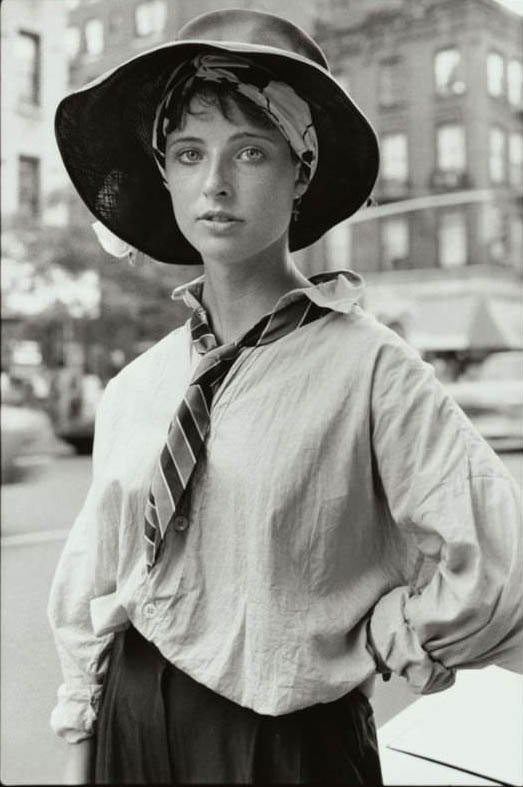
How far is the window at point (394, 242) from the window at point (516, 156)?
249cm

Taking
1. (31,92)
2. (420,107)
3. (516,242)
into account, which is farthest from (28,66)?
(516,242)

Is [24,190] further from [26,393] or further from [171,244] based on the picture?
[171,244]

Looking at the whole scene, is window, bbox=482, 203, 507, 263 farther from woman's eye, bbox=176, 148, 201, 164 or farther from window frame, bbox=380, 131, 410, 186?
woman's eye, bbox=176, 148, 201, 164

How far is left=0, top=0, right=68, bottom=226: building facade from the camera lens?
6.90 ft

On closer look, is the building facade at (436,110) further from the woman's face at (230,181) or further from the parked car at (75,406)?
the parked car at (75,406)

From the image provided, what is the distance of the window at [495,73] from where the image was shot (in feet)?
9.16

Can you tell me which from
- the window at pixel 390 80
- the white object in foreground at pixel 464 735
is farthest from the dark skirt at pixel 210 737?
the window at pixel 390 80

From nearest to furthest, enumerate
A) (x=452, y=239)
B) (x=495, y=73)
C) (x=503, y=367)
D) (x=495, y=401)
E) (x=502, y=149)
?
(x=495, y=401) → (x=495, y=73) → (x=503, y=367) → (x=502, y=149) → (x=452, y=239)

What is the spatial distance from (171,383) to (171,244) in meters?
0.20

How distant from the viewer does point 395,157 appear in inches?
223

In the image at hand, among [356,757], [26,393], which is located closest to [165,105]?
[356,757]

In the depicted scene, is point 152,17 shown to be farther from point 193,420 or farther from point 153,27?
point 193,420

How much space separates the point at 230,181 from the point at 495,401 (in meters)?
1.85

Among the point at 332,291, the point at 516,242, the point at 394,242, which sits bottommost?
the point at 332,291
